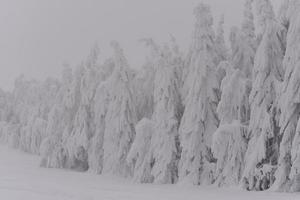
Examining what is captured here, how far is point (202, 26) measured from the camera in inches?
1120

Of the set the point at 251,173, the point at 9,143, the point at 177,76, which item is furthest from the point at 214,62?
the point at 9,143

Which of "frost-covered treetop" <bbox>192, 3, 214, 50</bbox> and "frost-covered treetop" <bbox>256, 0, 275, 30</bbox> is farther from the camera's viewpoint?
"frost-covered treetop" <bbox>192, 3, 214, 50</bbox>

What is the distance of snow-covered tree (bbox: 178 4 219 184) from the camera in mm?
27547

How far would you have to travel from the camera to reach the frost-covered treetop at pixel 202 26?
28.4 meters

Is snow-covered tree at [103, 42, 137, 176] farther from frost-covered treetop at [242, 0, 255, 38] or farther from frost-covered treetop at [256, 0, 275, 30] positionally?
frost-covered treetop at [256, 0, 275, 30]

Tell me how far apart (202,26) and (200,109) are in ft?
15.8

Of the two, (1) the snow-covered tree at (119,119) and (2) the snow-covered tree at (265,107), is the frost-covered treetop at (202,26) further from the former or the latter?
(1) the snow-covered tree at (119,119)

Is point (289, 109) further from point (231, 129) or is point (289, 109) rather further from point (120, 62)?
point (120, 62)

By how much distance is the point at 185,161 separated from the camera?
2789cm

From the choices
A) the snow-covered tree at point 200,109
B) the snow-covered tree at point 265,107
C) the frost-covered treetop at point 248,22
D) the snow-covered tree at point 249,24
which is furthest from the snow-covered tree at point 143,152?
the frost-covered treetop at point 248,22

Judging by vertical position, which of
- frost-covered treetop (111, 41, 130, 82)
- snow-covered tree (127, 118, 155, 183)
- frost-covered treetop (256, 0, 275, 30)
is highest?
frost-covered treetop (256, 0, 275, 30)

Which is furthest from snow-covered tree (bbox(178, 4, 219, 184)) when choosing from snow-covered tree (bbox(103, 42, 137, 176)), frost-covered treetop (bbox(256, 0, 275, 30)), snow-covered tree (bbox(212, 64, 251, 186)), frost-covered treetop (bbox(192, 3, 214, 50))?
snow-covered tree (bbox(103, 42, 137, 176))

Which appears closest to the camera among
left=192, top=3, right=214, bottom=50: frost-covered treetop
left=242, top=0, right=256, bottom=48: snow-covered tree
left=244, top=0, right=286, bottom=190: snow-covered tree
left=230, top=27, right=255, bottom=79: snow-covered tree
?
left=244, top=0, right=286, bottom=190: snow-covered tree

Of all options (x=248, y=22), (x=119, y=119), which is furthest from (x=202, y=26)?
(x=119, y=119)
